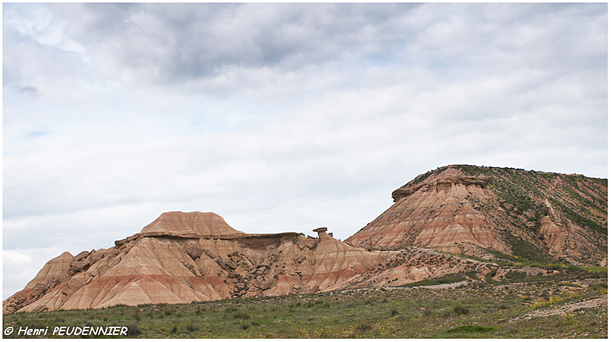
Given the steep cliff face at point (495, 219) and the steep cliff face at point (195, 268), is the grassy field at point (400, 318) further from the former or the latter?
the steep cliff face at point (495, 219)

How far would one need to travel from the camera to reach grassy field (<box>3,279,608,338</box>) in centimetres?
2575

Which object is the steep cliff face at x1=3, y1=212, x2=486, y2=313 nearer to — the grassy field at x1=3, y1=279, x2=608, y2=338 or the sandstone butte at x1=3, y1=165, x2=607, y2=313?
the sandstone butte at x1=3, y1=165, x2=607, y2=313

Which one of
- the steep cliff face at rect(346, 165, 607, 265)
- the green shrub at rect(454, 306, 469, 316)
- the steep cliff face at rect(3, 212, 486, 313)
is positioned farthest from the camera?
the steep cliff face at rect(346, 165, 607, 265)

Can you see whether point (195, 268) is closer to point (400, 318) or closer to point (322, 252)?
point (322, 252)

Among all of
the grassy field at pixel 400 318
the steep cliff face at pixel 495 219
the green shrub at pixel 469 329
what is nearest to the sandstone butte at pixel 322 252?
the steep cliff face at pixel 495 219

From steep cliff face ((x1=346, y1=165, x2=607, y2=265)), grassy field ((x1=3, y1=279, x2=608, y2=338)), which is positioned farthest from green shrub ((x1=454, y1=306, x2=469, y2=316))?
steep cliff face ((x1=346, y1=165, x2=607, y2=265))

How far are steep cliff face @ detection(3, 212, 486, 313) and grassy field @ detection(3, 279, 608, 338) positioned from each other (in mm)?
18568

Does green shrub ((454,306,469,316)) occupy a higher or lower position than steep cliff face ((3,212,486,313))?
lower

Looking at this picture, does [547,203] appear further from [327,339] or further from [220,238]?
[327,339]

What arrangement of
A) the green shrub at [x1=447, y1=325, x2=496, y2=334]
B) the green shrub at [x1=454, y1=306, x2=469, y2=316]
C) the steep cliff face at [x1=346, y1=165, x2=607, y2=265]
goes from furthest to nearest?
the steep cliff face at [x1=346, y1=165, x2=607, y2=265] < the green shrub at [x1=454, y1=306, x2=469, y2=316] < the green shrub at [x1=447, y1=325, x2=496, y2=334]

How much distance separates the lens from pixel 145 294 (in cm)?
5838

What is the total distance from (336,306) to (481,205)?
64043 mm

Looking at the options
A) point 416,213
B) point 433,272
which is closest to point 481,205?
point 416,213

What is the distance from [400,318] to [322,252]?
4476cm
